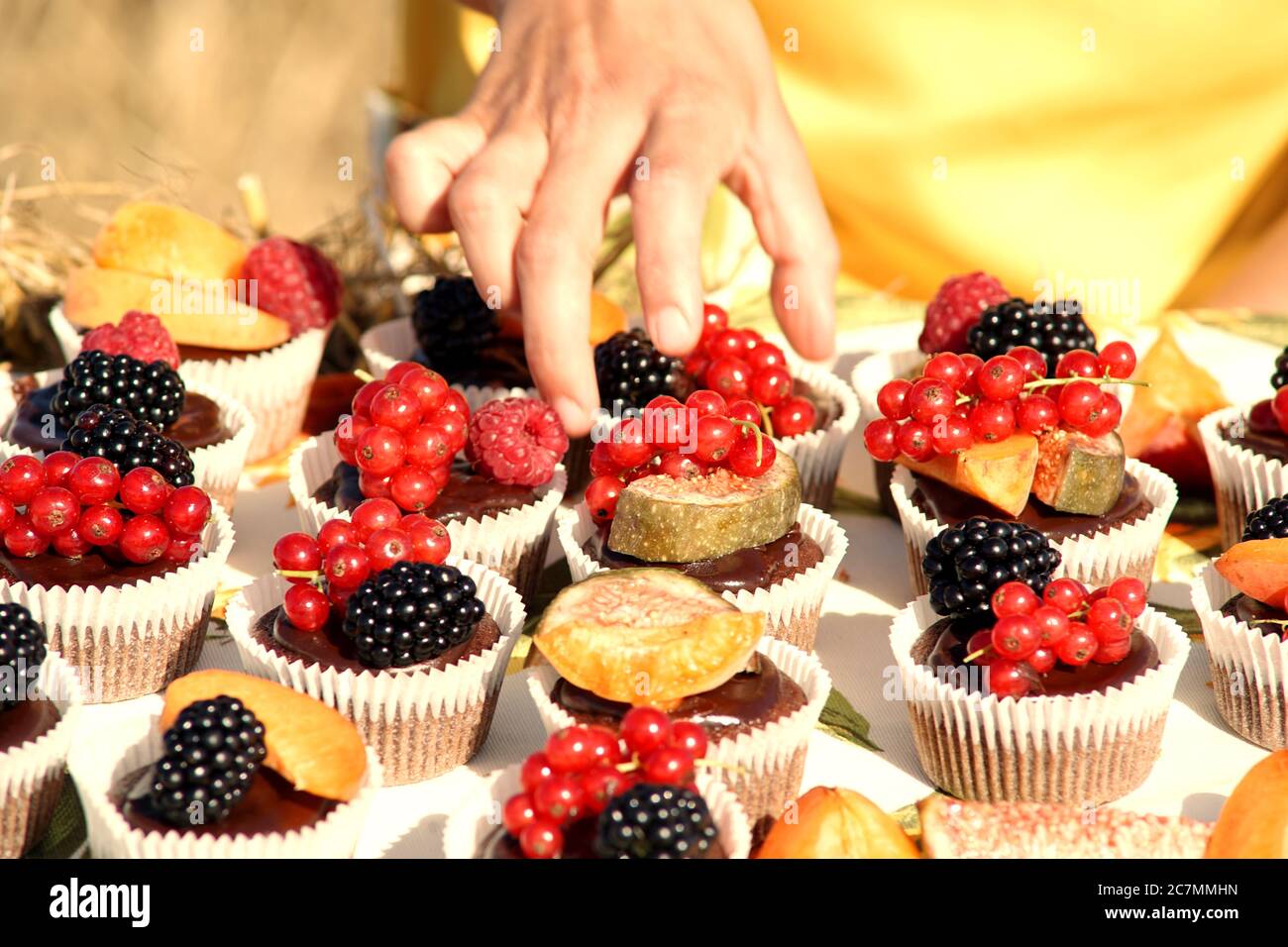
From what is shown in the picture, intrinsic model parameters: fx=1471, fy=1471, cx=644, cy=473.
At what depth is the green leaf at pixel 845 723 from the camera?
8.77 feet

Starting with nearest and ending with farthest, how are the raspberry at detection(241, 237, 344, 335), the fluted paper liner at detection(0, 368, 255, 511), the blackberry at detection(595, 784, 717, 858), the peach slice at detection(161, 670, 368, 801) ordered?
the blackberry at detection(595, 784, 717, 858) → the peach slice at detection(161, 670, 368, 801) → the fluted paper liner at detection(0, 368, 255, 511) → the raspberry at detection(241, 237, 344, 335)

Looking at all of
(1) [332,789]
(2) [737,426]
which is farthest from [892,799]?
(1) [332,789]

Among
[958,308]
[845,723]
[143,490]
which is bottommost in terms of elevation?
[845,723]

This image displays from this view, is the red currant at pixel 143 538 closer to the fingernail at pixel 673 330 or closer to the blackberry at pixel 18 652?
the blackberry at pixel 18 652

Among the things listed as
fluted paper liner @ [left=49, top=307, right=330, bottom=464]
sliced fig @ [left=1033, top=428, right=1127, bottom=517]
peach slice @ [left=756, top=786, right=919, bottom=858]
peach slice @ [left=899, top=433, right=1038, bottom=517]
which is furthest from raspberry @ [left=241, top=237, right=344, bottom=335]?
peach slice @ [left=756, top=786, right=919, bottom=858]

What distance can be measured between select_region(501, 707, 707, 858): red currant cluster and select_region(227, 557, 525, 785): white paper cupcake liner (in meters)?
0.43

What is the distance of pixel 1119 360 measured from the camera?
3.01 metres

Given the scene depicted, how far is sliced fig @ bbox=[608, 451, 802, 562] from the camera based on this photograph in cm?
275

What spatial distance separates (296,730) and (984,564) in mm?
1186

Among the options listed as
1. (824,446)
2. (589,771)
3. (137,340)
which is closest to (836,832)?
(589,771)

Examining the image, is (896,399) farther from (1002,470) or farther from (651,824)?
(651,824)

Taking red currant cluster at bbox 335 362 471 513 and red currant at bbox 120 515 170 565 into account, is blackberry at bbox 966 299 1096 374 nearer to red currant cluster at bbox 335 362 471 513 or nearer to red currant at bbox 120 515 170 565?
red currant cluster at bbox 335 362 471 513

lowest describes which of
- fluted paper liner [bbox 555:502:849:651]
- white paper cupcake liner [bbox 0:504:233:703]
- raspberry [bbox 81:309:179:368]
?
white paper cupcake liner [bbox 0:504:233:703]

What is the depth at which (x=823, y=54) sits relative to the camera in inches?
175
